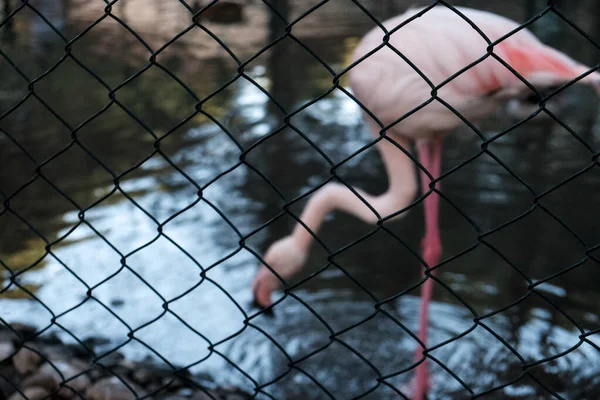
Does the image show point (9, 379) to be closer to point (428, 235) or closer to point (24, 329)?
point (24, 329)

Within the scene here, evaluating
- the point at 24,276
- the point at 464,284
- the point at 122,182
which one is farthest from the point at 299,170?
the point at 24,276

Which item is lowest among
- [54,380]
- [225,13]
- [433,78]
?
[225,13]

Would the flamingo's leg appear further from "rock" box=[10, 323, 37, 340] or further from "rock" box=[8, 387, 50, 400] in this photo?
"rock" box=[10, 323, 37, 340]

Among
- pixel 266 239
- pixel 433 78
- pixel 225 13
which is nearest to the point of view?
pixel 433 78

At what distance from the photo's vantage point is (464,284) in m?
4.17

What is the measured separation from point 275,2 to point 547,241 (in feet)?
21.2

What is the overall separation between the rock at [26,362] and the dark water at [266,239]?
14.0 inches

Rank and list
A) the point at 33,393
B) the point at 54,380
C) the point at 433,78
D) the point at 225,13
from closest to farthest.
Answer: the point at 33,393
the point at 54,380
the point at 433,78
the point at 225,13

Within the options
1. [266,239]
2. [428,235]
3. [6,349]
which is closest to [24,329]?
[6,349]

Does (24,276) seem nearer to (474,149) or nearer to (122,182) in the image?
(122,182)

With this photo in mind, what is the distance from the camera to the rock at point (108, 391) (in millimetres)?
3027

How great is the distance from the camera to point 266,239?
481 centimetres

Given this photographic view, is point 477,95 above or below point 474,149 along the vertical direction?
above

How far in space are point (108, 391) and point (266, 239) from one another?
194cm
